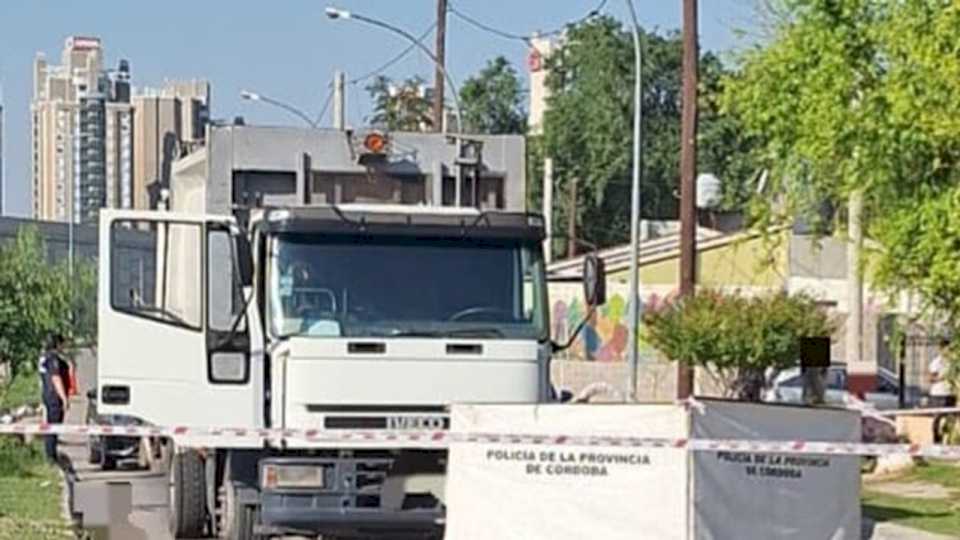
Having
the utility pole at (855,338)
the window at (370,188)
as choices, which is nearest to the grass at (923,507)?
the window at (370,188)

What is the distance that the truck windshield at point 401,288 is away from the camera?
44.0ft

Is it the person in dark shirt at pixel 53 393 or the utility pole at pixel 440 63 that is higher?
the utility pole at pixel 440 63

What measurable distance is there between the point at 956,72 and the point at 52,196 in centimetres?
10182

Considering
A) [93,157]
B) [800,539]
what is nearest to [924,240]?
[800,539]

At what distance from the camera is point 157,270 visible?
14.4m

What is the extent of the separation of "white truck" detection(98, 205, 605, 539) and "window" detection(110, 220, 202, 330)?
20mm

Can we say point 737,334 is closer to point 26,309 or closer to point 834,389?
point 834,389

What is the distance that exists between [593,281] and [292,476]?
9.40 feet

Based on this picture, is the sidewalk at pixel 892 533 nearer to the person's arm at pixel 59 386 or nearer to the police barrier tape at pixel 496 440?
the police barrier tape at pixel 496 440

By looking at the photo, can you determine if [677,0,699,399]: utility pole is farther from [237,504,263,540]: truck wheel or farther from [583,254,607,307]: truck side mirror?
[237,504,263,540]: truck wheel

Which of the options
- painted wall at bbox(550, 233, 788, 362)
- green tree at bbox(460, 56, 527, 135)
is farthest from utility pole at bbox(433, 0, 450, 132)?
green tree at bbox(460, 56, 527, 135)

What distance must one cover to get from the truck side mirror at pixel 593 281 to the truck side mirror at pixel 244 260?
2.70 metres

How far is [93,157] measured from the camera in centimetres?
9356

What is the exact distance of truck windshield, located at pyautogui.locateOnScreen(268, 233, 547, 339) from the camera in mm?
13406
